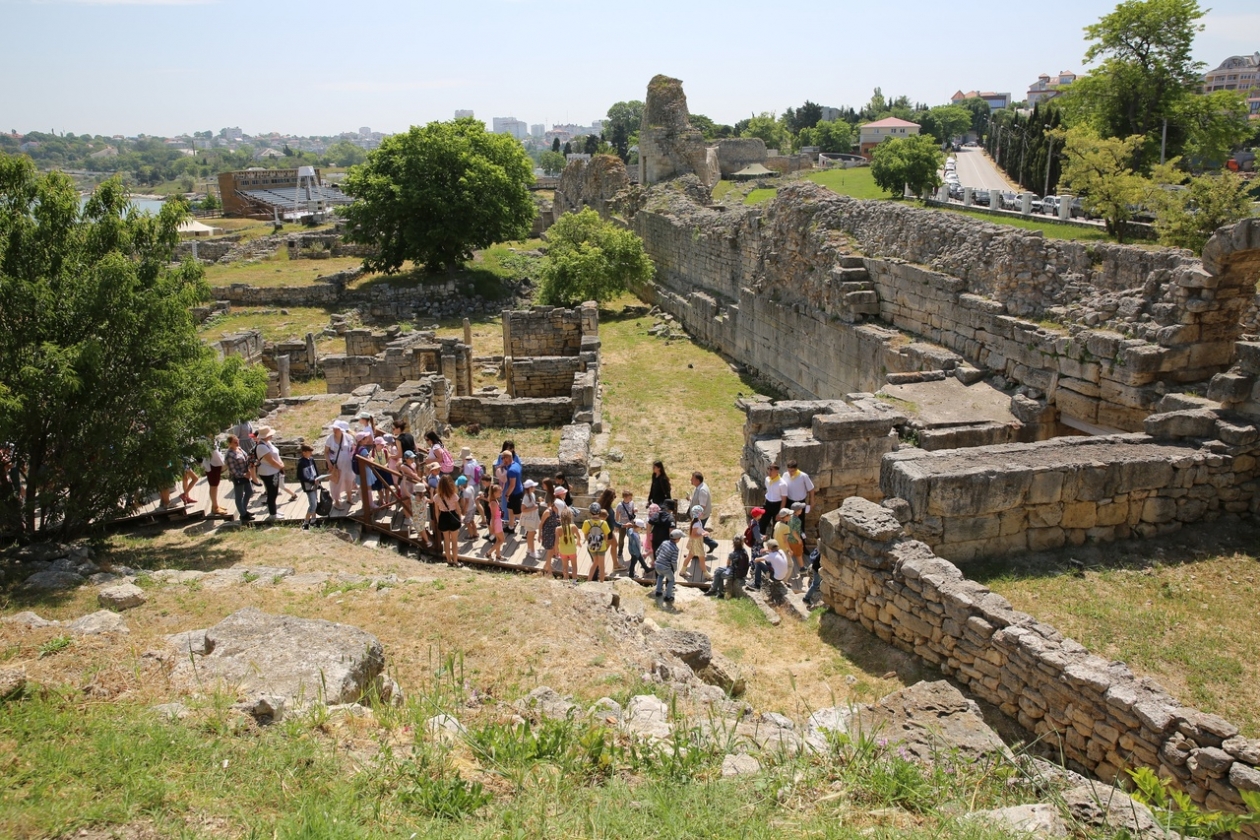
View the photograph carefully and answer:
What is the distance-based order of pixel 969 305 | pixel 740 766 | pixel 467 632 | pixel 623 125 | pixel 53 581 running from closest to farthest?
pixel 740 766, pixel 467 632, pixel 53 581, pixel 969 305, pixel 623 125

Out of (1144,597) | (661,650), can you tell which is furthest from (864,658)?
(1144,597)

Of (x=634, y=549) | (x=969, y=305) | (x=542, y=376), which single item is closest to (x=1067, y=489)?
(x=634, y=549)

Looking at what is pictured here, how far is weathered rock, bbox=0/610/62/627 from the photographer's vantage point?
659 centimetres

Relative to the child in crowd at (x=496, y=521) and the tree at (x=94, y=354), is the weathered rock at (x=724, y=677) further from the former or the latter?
the tree at (x=94, y=354)

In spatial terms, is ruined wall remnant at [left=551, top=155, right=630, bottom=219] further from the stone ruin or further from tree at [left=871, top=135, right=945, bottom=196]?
the stone ruin

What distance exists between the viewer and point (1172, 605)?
8008 millimetres

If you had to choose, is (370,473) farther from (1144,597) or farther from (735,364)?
(735,364)

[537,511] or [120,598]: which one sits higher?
[120,598]

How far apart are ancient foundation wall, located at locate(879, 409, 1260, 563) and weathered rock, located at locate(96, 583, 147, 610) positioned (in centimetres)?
752

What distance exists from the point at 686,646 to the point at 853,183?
4994cm

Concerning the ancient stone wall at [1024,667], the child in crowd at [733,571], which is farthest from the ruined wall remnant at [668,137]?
the ancient stone wall at [1024,667]

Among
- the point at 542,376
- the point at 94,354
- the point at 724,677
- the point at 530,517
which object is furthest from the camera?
the point at 542,376

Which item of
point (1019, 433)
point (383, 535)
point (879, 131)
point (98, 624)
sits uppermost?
point (879, 131)

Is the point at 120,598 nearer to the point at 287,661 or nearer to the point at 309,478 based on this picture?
the point at 287,661
